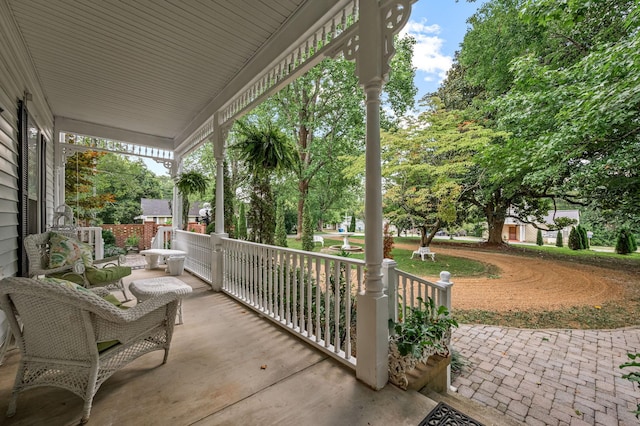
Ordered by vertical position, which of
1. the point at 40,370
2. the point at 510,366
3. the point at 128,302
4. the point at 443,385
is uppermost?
the point at 40,370

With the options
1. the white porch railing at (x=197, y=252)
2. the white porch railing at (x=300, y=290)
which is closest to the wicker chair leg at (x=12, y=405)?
the white porch railing at (x=300, y=290)

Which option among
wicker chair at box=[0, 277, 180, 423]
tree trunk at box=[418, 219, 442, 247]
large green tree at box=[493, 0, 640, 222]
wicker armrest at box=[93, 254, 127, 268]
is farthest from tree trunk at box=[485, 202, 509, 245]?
wicker chair at box=[0, 277, 180, 423]

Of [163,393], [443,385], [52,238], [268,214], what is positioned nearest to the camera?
[163,393]

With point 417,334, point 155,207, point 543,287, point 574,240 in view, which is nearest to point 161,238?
point 417,334

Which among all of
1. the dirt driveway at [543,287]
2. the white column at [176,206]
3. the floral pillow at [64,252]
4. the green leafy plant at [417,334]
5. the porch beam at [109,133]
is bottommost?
the dirt driveway at [543,287]

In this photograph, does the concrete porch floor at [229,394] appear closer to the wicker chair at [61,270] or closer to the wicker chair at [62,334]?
the wicker chair at [62,334]

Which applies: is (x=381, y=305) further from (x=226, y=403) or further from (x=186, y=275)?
(x=186, y=275)

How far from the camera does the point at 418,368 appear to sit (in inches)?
81.9

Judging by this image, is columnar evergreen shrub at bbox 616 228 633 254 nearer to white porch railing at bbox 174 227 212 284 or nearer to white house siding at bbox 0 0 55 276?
white porch railing at bbox 174 227 212 284

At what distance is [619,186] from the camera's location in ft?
18.2

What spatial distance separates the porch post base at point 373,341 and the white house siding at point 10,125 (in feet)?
10.4

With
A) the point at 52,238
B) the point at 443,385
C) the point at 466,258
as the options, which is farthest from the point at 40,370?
the point at 466,258

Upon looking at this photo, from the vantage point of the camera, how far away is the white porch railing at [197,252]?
4.93m

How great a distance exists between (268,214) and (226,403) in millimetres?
3355
